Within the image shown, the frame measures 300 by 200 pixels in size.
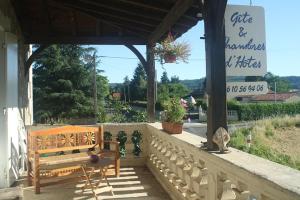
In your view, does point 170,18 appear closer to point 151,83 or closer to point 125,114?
point 151,83

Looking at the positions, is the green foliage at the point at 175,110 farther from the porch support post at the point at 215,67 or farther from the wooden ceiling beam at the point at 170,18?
the porch support post at the point at 215,67

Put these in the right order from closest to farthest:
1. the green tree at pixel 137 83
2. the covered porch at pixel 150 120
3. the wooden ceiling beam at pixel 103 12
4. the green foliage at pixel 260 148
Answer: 1. the covered porch at pixel 150 120
2. the wooden ceiling beam at pixel 103 12
3. the green foliage at pixel 260 148
4. the green tree at pixel 137 83

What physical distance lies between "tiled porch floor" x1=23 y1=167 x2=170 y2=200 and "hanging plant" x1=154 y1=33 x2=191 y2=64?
1.50 m

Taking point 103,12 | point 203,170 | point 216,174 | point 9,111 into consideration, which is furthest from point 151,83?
point 216,174

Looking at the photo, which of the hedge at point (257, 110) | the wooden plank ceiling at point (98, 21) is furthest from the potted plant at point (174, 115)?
the hedge at point (257, 110)

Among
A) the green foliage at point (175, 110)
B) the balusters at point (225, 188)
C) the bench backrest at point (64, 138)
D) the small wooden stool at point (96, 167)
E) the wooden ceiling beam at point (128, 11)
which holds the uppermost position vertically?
the wooden ceiling beam at point (128, 11)

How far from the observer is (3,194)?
313 cm

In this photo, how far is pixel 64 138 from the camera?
502 cm

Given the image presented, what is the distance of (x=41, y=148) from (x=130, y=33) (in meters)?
2.74

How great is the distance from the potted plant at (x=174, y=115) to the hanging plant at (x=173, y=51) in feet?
1.57

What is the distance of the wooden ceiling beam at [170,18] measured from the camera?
424 centimetres

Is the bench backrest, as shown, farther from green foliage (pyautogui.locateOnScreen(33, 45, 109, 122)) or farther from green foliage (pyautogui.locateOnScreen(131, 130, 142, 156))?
green foliage (pyautogui.locateOnScreen(33, 45, 109, 122))

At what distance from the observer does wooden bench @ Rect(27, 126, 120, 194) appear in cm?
432

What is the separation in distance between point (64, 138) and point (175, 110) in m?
1.51
